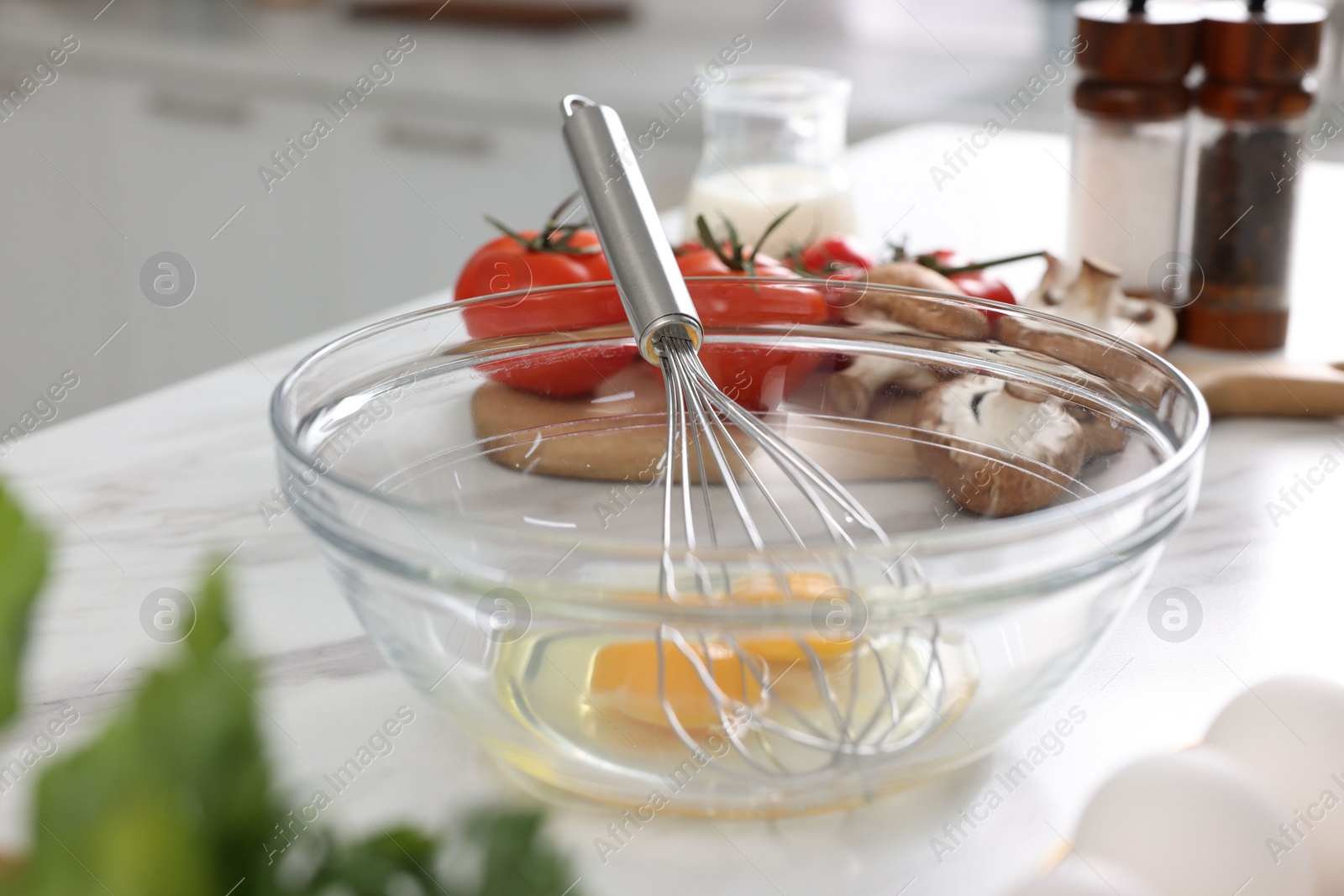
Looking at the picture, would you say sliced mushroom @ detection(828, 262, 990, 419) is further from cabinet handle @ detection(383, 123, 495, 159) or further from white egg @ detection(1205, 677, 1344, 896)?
cabinet handle @ detection(383, 123, 495, 159)

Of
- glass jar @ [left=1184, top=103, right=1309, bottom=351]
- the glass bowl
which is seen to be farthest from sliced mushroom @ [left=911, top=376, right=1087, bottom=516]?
glass jar @ [left=1184, top=103, right=1309, bottom=351]

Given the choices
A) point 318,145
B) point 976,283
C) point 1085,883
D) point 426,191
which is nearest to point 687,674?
point 1085,883

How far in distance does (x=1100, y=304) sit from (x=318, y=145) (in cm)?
140

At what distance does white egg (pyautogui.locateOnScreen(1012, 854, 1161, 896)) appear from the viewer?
246 mm

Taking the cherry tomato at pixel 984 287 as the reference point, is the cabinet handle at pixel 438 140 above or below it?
below

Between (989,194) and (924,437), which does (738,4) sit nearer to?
(989,194)

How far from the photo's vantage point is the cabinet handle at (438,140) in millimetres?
1716

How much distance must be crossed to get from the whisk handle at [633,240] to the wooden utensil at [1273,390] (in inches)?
13.4

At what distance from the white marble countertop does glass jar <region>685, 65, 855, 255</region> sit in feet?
0.98

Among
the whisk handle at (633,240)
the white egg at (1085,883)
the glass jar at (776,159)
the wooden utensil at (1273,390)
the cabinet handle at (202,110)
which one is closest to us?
the white egg at (1085,883)

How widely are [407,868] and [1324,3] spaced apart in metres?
1.81

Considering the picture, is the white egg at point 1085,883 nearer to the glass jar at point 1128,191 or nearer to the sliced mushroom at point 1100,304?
the sliced mushroom at point 1100,304

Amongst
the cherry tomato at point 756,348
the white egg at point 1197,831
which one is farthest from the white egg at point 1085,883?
the cherry tomato at point 756,348

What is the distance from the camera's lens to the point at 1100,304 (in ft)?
2.15
